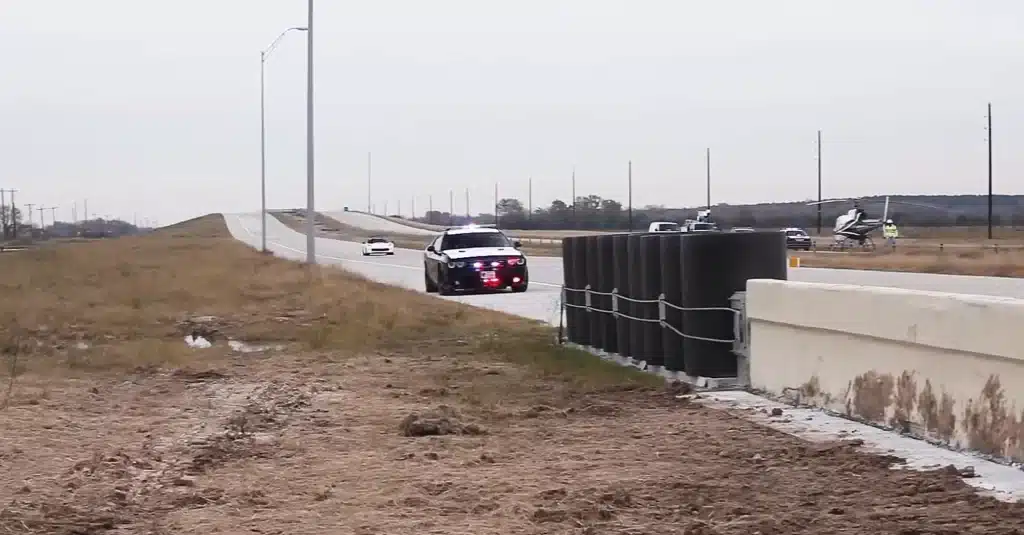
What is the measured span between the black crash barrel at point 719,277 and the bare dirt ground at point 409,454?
637 mm

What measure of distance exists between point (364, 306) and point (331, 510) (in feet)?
56.2

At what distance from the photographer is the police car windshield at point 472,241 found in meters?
31.7

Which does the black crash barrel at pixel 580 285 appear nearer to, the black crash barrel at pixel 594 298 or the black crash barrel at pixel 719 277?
the black crash barrel at pixel 594 298

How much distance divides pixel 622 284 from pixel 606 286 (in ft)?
2.82

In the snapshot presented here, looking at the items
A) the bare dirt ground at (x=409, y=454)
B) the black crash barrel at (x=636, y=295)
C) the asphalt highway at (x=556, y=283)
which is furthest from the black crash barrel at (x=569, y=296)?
the asphalt highway at (x=556, y=283)

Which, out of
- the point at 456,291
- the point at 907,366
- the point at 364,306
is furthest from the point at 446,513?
the point at 456,291

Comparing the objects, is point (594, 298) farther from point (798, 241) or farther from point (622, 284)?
point (798, 241)

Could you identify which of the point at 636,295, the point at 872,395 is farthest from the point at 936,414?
the point at 636,295

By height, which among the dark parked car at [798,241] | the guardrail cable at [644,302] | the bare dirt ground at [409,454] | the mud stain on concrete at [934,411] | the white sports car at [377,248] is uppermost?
the guardrail cable at [644,302]

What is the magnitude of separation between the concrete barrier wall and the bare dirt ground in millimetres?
755

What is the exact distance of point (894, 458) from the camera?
8156 mm

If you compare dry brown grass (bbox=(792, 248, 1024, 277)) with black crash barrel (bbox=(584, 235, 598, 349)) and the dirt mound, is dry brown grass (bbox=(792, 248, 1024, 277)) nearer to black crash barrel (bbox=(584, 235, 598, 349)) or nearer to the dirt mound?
black crash barrel (bbox=(584, 235, 598, 349))

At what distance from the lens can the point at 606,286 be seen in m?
15.7

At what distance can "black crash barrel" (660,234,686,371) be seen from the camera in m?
12.8
